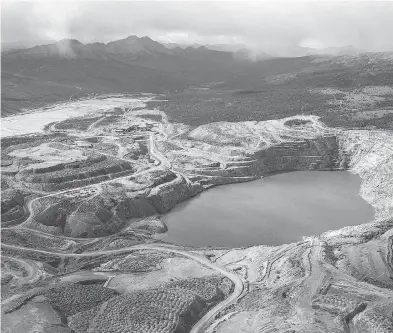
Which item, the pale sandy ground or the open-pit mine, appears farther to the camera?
the pale sandy ground

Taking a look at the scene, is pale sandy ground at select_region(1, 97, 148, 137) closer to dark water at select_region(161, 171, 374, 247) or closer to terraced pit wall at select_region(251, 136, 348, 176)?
terraced pit wall at select_region(251, 136, 348, 176)

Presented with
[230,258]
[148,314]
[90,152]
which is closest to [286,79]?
[90,152]

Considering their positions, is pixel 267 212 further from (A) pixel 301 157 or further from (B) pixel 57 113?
(B) pixel 57 113

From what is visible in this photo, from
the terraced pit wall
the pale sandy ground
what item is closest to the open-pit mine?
the terraced pit wall

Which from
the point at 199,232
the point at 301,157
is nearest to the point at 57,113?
the point at 301,157

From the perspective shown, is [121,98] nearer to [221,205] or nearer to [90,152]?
[90,152]

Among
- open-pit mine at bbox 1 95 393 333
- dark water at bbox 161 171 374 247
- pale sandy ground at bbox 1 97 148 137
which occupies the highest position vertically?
pale sandy ground at bbox 1 97 148 137

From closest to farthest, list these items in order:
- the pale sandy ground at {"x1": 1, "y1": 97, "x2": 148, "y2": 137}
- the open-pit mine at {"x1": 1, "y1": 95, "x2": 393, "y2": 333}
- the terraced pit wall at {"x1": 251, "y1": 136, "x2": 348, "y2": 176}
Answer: the open-pit mine at {"x1": 1, "y1": 95, "x2": 393, "y2": 333} → the terraced pit wall at {"x1": 251, "y1": 136, "x2": 348, "y2": 176} → the pale sandy ground at {"x1": 1, "y1": 97, "x2": 148, "y2": 137}

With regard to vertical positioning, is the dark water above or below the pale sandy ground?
below
